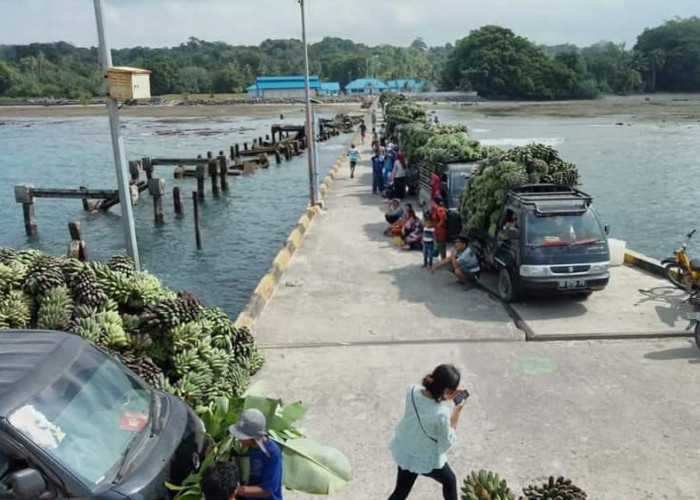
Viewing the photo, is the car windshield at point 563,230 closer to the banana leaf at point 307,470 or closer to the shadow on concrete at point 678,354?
the shadow on concrete at point 678,354

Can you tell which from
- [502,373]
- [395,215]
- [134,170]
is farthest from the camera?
[134,170]

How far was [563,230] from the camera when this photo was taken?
11578mm

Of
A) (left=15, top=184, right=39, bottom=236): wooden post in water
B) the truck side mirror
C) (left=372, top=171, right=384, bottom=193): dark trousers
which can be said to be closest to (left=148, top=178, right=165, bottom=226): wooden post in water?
(left=15, top=184, right=39, bottom=236): wooden post in water

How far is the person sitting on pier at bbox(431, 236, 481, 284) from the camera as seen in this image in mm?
12977

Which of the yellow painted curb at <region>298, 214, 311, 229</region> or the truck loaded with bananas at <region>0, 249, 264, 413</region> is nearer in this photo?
the truck loaded with bananas at <region>0, 249, 264, 413</region>

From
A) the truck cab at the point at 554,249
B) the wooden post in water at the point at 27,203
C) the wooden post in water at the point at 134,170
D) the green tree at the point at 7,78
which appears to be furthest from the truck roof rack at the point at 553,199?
the green tree at the point at 7,78

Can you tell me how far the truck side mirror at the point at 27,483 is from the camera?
12.3ft

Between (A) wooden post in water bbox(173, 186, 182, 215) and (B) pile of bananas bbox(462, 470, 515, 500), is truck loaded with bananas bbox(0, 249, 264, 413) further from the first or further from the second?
(A) wooden post in water bbox(173, 186, 182, 215)

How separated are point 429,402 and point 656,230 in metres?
24.3

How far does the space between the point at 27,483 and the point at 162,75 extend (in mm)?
159572

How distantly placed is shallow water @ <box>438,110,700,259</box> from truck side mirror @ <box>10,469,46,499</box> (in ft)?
71.4

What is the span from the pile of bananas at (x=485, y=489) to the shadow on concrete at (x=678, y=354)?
559 centimetres

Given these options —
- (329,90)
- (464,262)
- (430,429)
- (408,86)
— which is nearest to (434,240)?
(464,262)

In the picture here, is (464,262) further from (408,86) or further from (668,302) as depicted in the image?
(408,86)
